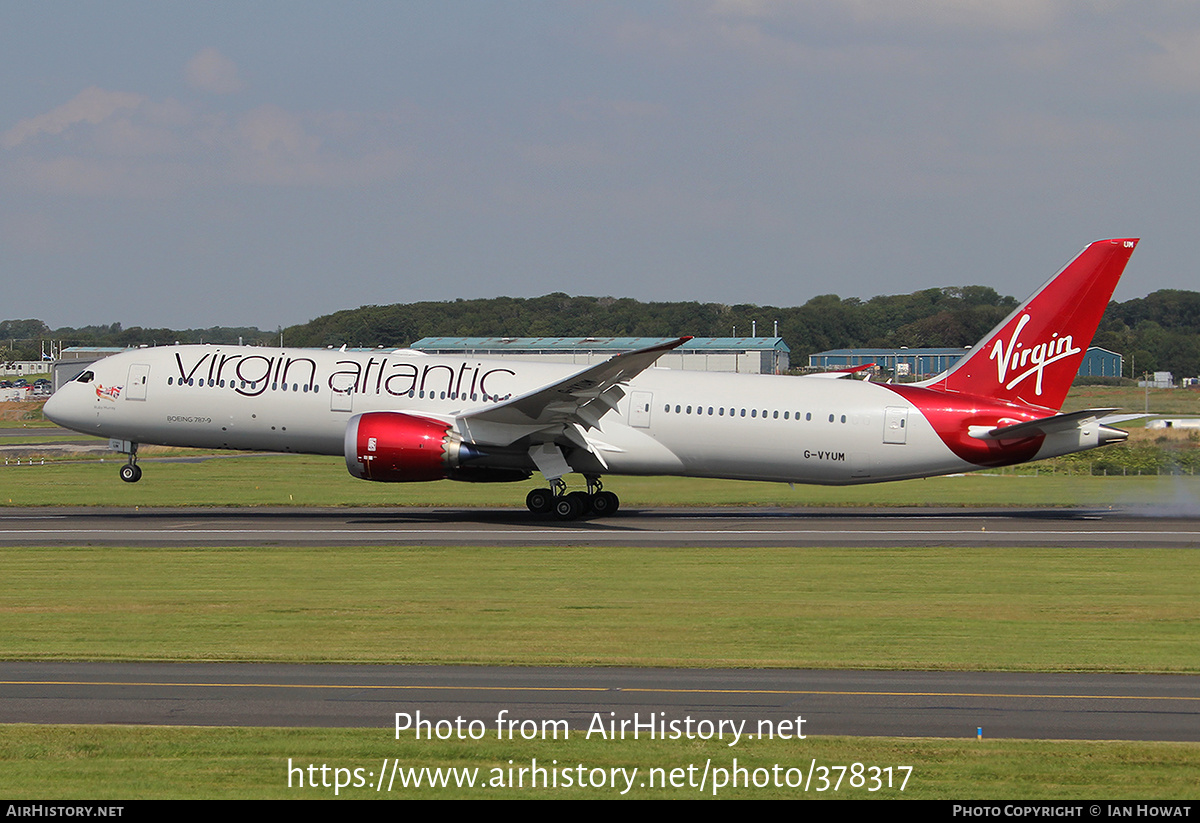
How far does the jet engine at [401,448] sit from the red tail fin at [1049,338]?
15787mm

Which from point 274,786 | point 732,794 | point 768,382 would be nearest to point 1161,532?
point 768,382

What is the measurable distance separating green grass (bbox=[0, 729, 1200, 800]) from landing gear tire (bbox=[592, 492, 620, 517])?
24.5 metres

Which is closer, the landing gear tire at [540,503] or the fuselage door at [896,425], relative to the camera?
the fuselage door at [896,425]

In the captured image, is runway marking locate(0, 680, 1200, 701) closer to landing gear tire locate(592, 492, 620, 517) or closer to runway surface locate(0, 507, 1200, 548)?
runway surface locate(0, 507, 1200, 548)

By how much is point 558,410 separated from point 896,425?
34.4 feet

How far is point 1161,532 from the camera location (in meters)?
33.8

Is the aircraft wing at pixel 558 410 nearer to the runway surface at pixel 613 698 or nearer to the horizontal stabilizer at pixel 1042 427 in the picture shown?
the horizontal stabilizer at pixel 1042 427

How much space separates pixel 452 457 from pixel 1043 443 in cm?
1765

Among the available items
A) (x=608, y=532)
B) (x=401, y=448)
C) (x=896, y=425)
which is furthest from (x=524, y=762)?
(x=896, y=425)

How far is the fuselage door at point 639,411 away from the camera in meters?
36.8

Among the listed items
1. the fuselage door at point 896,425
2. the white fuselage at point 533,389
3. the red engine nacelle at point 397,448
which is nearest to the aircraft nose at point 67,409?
the white fuselage at point 533,389

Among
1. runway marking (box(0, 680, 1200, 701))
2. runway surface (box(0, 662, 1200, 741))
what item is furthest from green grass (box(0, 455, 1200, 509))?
runway marking (box(0, 680, 1200, 701))

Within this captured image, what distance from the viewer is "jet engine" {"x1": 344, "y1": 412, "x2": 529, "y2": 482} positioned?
34.2m

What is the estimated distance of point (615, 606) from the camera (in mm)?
21953
